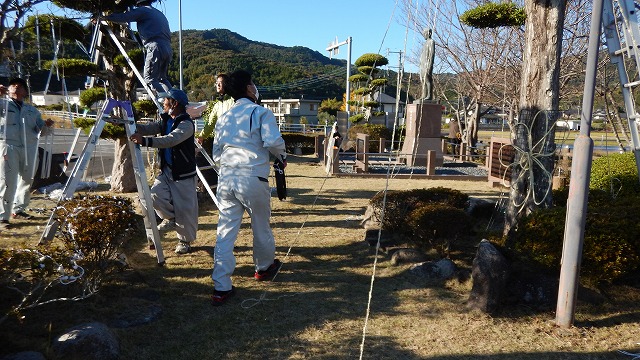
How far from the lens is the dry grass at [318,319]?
318cm

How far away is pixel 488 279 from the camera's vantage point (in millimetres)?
3783

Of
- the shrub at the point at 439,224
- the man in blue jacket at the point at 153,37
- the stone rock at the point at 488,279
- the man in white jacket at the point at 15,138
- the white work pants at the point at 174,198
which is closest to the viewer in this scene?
the stone rock at the point at 488,279

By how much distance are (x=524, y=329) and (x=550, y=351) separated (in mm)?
346

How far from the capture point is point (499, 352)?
320 cm

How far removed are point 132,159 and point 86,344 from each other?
1994 mm

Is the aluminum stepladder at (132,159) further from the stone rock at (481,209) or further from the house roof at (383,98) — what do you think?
the house roof at (383,98)

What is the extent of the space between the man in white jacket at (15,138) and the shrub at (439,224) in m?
4.74

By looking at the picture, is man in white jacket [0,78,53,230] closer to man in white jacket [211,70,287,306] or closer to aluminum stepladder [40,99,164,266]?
aluminum stepladder [40,99,164,266]

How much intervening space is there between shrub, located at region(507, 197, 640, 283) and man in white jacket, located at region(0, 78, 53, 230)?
5.77 m

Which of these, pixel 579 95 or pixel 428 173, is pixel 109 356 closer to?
pixel 428 173

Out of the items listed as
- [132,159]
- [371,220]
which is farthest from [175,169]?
[371,220]

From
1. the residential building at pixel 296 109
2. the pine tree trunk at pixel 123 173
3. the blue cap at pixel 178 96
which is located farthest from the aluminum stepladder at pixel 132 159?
the residential building at pixel 296 109

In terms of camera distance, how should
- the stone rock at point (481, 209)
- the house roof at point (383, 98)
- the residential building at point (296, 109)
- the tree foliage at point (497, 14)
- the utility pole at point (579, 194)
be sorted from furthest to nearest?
the residential building at point (296, 109)
the house roof at point (383, 98)
the stone rock at point (481, 209)
the tree foliage at point (497, 14)
the utility pole at point (579, 194)

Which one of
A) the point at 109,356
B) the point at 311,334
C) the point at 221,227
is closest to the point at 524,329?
the point at 311,334
